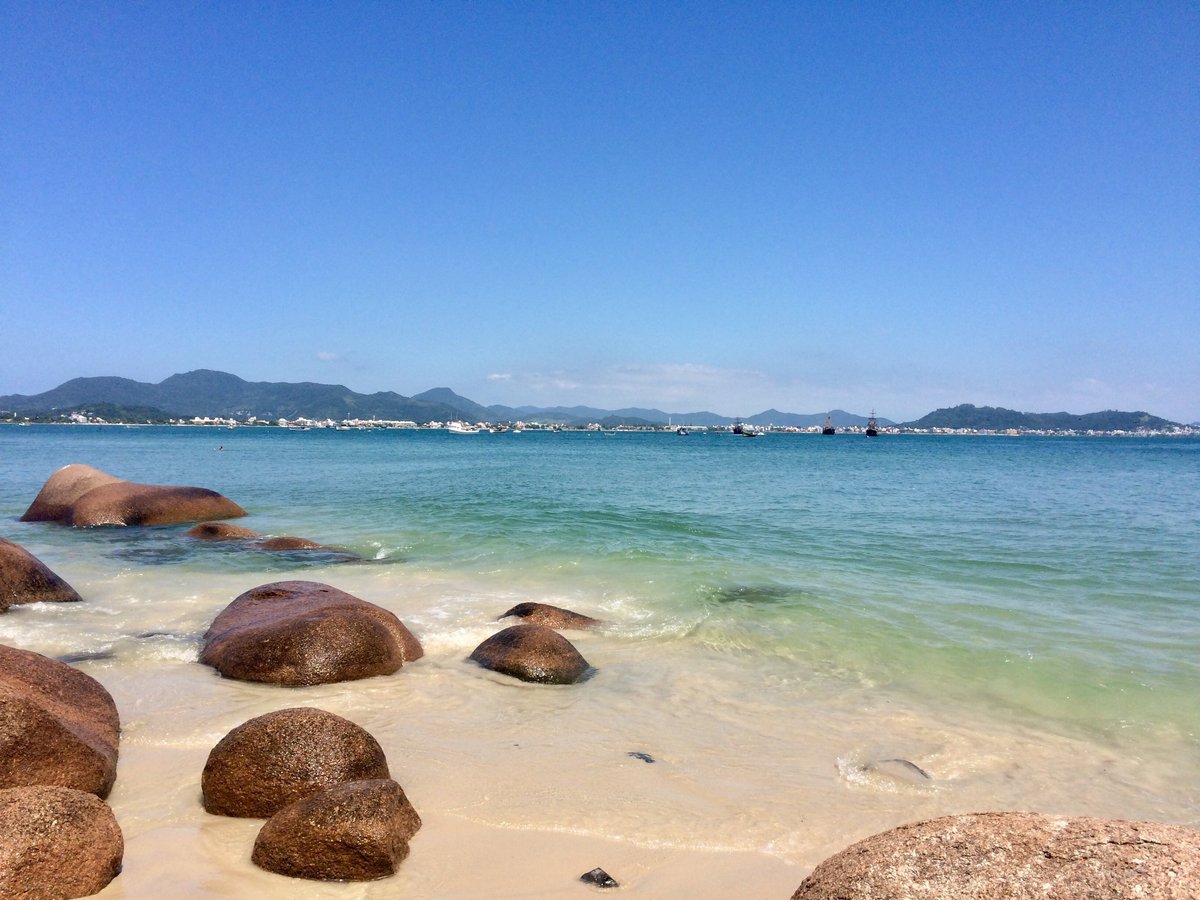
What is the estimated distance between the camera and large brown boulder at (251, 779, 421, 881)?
4.39m

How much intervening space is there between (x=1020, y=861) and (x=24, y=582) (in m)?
13.2

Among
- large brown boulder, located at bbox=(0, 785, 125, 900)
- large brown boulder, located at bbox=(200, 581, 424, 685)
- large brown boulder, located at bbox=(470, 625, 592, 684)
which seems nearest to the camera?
large brown boulder, located at bbox=(0, 785, 125, 900)

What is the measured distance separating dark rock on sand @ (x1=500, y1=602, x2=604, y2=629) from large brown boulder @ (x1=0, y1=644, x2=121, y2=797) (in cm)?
565

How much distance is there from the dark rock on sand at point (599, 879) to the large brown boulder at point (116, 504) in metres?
19.9

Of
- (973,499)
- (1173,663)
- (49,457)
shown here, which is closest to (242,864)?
(1173,663)

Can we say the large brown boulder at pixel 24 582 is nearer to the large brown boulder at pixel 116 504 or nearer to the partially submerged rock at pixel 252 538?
the partially submerged rock at pixel 252 538

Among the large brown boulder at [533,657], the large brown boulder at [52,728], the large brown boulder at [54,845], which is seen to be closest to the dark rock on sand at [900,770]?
the large brown boulder at [533,657]

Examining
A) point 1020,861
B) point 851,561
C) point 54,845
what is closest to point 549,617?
point 54,845

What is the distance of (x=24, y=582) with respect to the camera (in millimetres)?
11047

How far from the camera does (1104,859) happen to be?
2469 millimetres

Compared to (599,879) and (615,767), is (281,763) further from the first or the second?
(615,767)

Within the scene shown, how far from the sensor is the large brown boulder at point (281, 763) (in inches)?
203

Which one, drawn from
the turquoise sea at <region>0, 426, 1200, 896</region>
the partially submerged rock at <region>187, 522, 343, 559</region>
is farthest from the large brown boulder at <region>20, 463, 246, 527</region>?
the partially submerged rock at <region>187, 522, 343, 559</region>

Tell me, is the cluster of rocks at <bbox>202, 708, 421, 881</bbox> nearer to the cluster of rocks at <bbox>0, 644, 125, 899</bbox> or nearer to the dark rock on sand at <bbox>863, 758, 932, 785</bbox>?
the cluster of rocks at <bbox>0, 644, 125, 899</bbox>
